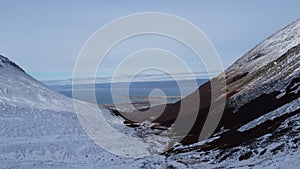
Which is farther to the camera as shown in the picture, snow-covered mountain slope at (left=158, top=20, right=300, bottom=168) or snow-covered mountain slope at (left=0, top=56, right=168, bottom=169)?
snow-covered mountain slope at (left=0, top=56, right=168, bottom=169)

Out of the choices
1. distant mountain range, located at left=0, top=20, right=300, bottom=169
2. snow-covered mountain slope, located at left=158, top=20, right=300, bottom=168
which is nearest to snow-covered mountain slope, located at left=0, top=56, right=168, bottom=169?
distant mountain range, located at left=0, top=20, right=300, bottom=169

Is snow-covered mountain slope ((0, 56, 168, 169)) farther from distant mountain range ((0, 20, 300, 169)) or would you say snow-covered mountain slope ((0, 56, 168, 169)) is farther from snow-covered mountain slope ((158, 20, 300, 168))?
snow-covered mountain slope ((158, 20, 300, 168))

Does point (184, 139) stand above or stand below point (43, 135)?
above

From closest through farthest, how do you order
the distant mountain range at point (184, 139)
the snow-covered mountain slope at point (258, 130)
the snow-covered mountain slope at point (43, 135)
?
the snow-covered mountain slope at point (258, 130)
the distant mountain range at point (184, 139)
the snow-covered mountain slope at point (43, 135)

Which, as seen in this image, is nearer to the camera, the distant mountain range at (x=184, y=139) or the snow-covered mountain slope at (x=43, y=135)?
the distant mountain range at (x=184, y=139)

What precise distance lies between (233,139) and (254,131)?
2056 millimetres

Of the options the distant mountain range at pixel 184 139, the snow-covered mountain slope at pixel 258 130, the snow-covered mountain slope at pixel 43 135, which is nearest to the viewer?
the snow-covered mountain slope at pixel 258 130

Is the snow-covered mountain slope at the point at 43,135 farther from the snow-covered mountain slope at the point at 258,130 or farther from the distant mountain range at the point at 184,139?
the snow-covered mountain slope at the point at 258,130

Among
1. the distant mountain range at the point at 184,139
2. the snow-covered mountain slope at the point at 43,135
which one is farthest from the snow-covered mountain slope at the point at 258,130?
the snow-covered mountain slope at the point at 43,135

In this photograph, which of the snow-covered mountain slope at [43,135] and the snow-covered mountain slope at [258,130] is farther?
the snow-covered mountain slope at [43,135]

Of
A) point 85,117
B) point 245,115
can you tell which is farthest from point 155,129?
point 245,115

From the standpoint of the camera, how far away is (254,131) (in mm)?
30938

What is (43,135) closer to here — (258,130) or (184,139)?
(184,139)

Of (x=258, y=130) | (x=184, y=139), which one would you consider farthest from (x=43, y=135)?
(x=258, y=130)
